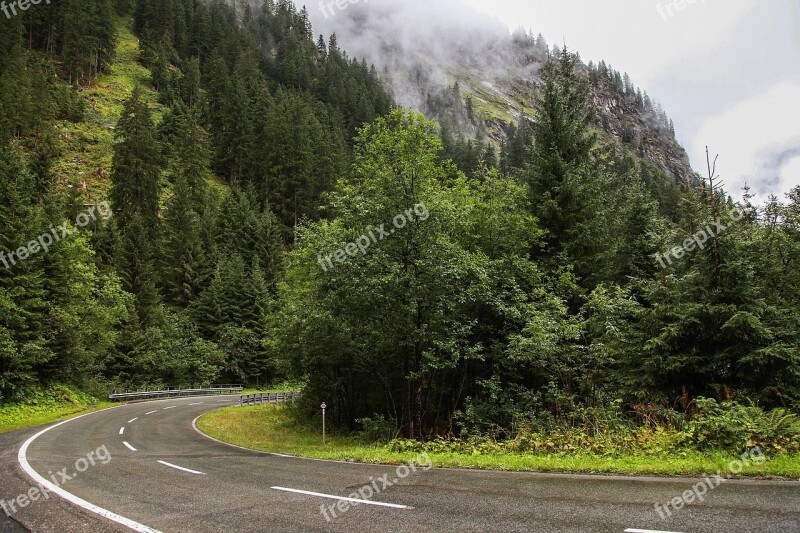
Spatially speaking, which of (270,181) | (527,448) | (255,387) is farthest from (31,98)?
(527,448)

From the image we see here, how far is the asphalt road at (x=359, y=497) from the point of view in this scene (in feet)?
19.2

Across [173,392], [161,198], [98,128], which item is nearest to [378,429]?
[173,392]

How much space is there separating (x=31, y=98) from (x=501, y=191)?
7128 cm

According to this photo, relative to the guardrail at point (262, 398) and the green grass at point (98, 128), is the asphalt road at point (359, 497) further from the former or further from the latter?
the green grass at point (98, 128)

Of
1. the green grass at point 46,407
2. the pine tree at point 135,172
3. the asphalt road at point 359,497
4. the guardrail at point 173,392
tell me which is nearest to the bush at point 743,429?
the asphalt road at point 359,497

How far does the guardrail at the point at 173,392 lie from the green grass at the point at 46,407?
11.6 ft

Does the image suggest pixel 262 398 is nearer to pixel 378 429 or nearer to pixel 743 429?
pixel 378 429

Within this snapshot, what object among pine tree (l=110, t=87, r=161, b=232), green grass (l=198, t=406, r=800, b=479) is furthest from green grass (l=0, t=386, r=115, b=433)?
pine tree (l=110, t=87, r=161, b=232)

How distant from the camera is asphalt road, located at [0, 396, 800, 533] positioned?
5.84 metres

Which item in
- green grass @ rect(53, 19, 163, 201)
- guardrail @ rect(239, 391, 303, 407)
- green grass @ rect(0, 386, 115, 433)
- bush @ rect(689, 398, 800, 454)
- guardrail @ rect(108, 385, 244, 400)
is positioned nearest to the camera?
bush @ rect(689, 398, 800, 454)

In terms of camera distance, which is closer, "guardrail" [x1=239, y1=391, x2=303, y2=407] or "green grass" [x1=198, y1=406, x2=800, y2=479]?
"green grass" [x1=198, y1=406, x2=800, y2=479]

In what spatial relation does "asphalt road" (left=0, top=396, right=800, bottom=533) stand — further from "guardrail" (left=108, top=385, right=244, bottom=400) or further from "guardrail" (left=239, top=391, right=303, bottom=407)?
"guardrail" (left=108, top=385, right=244, bottom=400)

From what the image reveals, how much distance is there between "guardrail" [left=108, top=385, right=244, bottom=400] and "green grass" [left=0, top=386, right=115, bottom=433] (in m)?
3.54

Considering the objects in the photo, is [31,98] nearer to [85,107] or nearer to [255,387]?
[85,107]
